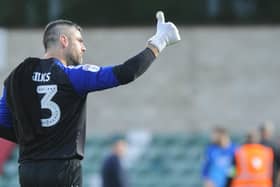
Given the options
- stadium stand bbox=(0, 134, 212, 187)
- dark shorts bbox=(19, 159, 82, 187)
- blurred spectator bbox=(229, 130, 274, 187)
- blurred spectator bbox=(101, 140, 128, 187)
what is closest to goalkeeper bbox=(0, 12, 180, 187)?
dark shorts bbox=(19, 159, 82, 187)

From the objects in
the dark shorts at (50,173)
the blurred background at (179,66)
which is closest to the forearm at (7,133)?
the dark shorts at (50,173)

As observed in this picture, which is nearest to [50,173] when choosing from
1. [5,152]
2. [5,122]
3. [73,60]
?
[5,122]

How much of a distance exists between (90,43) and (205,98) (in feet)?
8.84

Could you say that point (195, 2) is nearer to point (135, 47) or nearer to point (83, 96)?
point (135, 47)

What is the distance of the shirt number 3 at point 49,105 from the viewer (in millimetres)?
5781

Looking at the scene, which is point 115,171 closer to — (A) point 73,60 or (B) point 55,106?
(A) point 73,60

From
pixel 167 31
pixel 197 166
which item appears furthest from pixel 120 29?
pixel 167 31

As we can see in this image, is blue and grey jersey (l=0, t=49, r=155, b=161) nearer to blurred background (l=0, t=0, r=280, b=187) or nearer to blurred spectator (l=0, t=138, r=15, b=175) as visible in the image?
blurred spectator (l=0, t=138, r=15, b=175)

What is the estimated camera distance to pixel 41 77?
229 inches

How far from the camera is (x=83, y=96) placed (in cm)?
580

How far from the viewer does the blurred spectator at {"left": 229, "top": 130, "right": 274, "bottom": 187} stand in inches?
539

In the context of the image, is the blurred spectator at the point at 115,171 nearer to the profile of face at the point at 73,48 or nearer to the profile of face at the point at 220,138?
the profile of face at the point at 220,138

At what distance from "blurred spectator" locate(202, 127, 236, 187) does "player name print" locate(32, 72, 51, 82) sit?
332 inches

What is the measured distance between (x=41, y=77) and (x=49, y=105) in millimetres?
189
